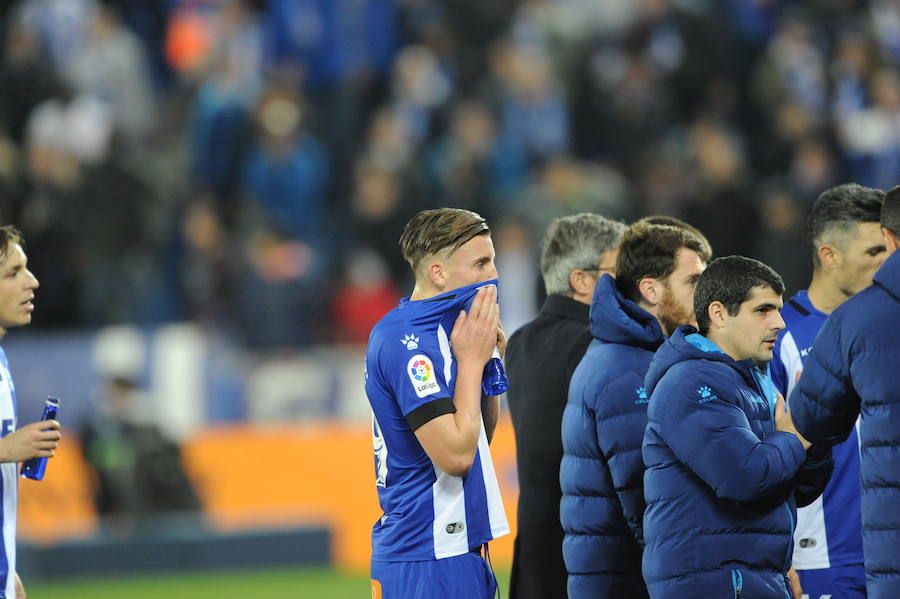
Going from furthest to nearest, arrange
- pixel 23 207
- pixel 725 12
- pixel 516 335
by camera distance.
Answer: pixel 725 12 → pixel 23 207 → pixel 516 335

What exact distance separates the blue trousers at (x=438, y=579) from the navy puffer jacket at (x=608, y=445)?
53 centimetres

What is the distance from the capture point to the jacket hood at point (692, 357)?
4.77m

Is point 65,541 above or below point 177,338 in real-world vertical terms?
below

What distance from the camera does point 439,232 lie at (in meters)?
5.04

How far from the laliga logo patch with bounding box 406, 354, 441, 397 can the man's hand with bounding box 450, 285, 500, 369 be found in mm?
131

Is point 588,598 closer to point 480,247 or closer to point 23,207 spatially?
point 480,247

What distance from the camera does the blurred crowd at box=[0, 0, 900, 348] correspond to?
14625mm

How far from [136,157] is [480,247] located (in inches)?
460

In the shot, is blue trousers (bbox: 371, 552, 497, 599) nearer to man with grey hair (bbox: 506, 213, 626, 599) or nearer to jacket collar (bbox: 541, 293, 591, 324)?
man with grey hair (bbox: 506, 213, 626, 599)

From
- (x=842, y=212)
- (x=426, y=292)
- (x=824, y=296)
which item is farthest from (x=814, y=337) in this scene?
(x=426, y=292)

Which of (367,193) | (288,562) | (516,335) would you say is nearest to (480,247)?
(516,335)

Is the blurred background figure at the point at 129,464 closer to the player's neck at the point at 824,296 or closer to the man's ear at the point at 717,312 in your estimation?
the player's neck at the point at 824,296

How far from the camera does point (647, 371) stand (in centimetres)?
512

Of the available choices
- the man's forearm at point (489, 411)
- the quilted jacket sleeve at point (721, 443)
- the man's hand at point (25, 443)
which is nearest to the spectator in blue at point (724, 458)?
the quilted jacket sleeve at point (721, 443)
